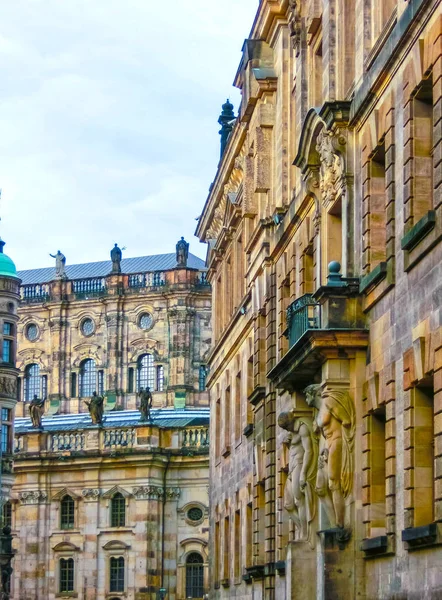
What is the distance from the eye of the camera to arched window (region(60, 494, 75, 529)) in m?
89.4

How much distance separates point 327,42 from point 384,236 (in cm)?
524

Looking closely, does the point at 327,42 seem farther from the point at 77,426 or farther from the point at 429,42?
the point at 77,426

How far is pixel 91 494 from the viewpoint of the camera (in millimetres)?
88875

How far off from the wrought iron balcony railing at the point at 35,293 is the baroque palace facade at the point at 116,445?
0.55 m

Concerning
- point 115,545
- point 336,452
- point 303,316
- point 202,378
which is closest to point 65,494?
point 115,545

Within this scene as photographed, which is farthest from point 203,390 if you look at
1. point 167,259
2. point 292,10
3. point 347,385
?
point 347,385

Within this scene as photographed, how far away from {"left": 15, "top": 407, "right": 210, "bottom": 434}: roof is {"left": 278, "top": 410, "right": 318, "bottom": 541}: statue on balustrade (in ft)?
199

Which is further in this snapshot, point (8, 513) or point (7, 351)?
point (8, 513)

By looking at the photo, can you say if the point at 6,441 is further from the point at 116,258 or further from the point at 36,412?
the point at 116,258

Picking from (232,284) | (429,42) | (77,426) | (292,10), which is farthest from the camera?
(77,426)

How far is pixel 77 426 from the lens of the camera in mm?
94500

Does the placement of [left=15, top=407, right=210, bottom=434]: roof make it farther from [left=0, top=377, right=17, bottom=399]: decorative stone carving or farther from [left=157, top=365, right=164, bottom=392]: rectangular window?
[left=0, top=377, right=17, bottom=399]: decorative stone carving

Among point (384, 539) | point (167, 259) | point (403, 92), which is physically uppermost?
point (167, 259)

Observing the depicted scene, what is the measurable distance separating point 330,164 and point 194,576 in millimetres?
59230
